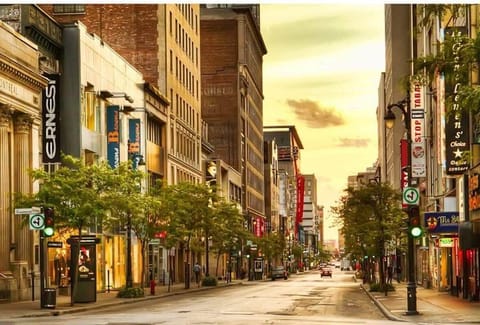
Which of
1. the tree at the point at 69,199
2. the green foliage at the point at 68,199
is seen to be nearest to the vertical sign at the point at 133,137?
the tree at the point at 69,199

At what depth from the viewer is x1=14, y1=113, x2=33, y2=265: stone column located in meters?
49.8

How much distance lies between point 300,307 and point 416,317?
8479mm

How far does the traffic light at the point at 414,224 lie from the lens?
36.4 meters

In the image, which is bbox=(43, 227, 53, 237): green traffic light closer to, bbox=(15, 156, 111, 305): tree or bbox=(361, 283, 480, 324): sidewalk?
bbox=(15, 156, 111, 305): tree

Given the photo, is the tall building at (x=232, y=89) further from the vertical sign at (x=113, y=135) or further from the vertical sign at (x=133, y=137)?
the vertical sign at (x=113, y=135)

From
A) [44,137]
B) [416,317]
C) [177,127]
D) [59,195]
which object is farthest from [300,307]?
[177,127]

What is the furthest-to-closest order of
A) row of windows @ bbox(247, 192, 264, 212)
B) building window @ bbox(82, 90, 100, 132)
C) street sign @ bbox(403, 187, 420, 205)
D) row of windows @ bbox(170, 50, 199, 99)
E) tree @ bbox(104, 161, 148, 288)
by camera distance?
row of windows @ bbox(247, 192, 264, 212)
row of windows @ bbox(170, 50, 199, 99)
building window @ bbox(82, 90, 100, 132)
tree @ bbox(104, 161, 148, 288)
street sign @ bbox(403, 187, 420, 205)

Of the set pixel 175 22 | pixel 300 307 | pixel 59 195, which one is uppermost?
pixel 175 22

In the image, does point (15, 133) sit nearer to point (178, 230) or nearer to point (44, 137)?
point (44, 137)

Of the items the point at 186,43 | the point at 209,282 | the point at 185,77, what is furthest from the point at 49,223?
the point at 186,43

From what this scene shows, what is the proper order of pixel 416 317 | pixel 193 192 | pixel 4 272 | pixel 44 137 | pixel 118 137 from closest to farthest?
pixel 416 317
pixel 4 272
pixel 44 137
pixel 118 137
pixel 193 192

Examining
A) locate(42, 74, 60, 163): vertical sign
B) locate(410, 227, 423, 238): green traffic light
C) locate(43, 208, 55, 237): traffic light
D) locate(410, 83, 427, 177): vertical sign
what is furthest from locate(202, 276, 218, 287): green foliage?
locate(410, 227, 423, 238): green traffic light

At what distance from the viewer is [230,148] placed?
149m

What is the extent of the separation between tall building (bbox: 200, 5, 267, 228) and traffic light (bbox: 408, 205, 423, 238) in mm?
111004
